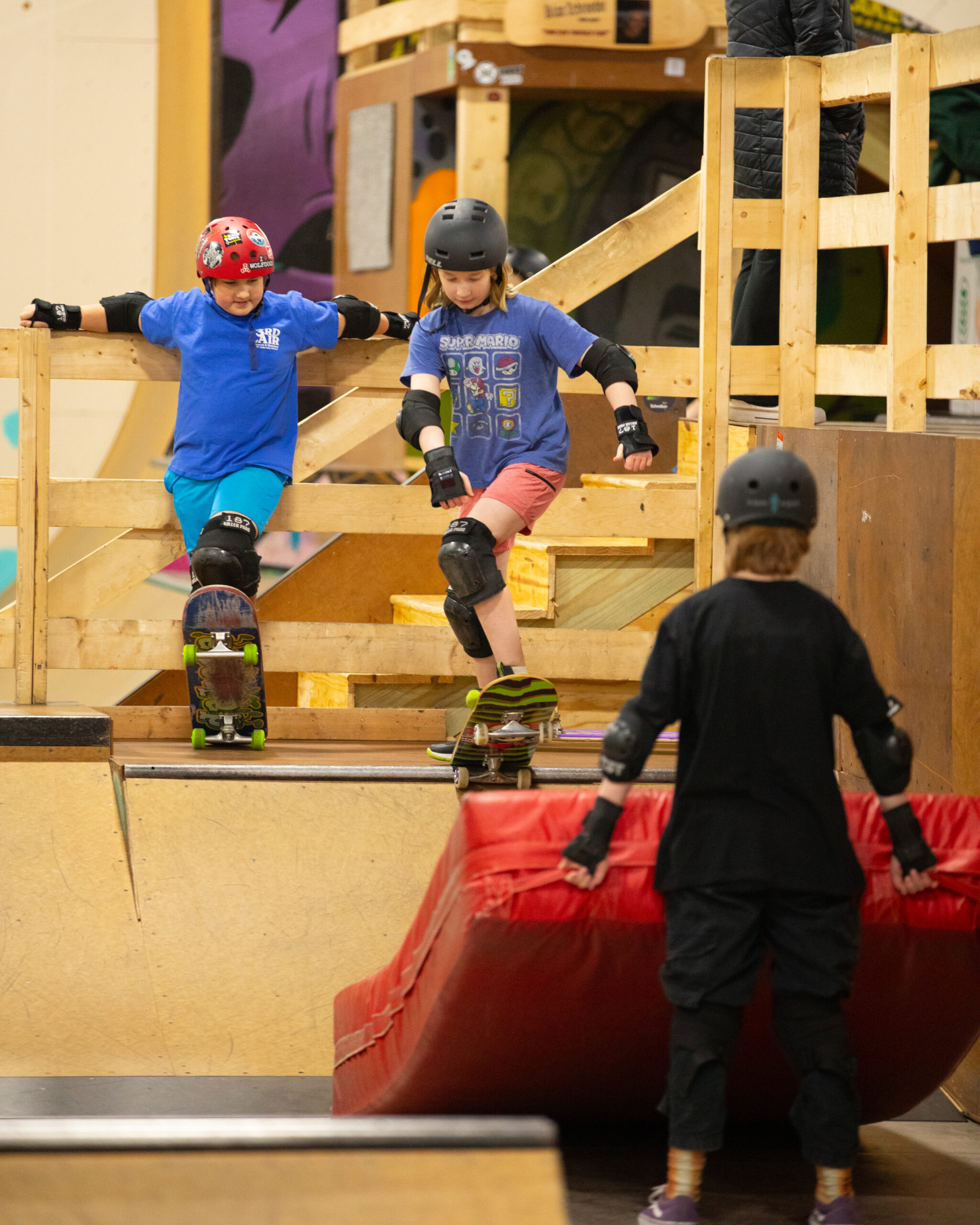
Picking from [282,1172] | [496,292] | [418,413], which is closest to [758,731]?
[282,1172]

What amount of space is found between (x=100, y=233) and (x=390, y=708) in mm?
4573

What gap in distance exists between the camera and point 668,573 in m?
5.77

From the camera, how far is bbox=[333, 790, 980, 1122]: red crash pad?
291 cm

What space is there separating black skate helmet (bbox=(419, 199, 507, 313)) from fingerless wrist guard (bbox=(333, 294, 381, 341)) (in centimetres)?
63

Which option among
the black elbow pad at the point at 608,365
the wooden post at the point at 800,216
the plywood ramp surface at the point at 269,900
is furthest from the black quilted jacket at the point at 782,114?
the plywood ramp surface at the point at 269,900

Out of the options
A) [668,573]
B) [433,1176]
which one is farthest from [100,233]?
[433,1176]

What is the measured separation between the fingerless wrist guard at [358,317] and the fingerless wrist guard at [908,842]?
2917 mm

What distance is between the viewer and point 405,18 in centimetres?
855

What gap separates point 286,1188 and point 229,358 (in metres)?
3.71

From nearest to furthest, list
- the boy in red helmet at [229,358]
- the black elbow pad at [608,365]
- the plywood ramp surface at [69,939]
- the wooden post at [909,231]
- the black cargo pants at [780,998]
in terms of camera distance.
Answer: the black cargo pants at [780,998] → the plywood ramp surface at [69,939] → the wooden post at [909,231] → the black elbow pad at [608,365] → the boy in red helmet at [229,358]

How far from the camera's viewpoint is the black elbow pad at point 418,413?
15.5ft

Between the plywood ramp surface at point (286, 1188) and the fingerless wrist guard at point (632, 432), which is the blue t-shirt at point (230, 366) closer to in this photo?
the fingerless wrist guard at point (632, 432)

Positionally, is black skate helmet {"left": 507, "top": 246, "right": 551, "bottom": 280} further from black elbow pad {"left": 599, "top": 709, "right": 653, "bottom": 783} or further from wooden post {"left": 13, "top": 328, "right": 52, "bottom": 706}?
black elbow pad {"left": 599, "top": 709, "right": 653, "bottom": 783}

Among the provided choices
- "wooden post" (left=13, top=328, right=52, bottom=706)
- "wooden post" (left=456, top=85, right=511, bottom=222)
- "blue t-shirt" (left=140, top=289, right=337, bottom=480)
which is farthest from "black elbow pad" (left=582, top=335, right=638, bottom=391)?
"wooden post" (left=456, top=85, right=511, bottom=222)
